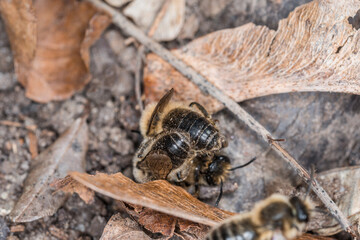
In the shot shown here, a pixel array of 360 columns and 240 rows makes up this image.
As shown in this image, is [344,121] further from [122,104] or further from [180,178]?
[122,104]

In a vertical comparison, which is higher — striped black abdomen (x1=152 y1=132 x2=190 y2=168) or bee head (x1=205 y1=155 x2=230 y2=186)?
bee head (x1=205 y1=155 x2=230 y2=186)

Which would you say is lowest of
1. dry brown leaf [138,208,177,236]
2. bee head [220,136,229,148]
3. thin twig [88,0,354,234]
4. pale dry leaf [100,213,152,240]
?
pale dry leaf [100,213,152,240]

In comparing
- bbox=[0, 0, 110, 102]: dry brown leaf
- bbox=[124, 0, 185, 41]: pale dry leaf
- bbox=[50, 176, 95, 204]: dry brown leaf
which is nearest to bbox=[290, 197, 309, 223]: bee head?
bbox=[50, 176, 95, 204]: dry brown leaf

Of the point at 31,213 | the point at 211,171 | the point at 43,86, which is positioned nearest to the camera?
the point at 31,213

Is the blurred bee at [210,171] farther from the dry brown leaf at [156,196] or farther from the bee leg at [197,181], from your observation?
the dry brown leaf at [156,196]

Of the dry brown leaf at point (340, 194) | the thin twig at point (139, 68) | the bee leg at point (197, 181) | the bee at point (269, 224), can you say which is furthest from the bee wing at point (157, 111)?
the dry brown leaf at point (340, 194)

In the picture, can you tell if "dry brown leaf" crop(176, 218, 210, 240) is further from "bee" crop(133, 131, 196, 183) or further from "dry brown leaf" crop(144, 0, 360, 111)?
"dry brown leaf" crop(144, 0, 360, 111)

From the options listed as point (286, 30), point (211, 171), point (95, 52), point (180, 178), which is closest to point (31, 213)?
point (180, 178)
